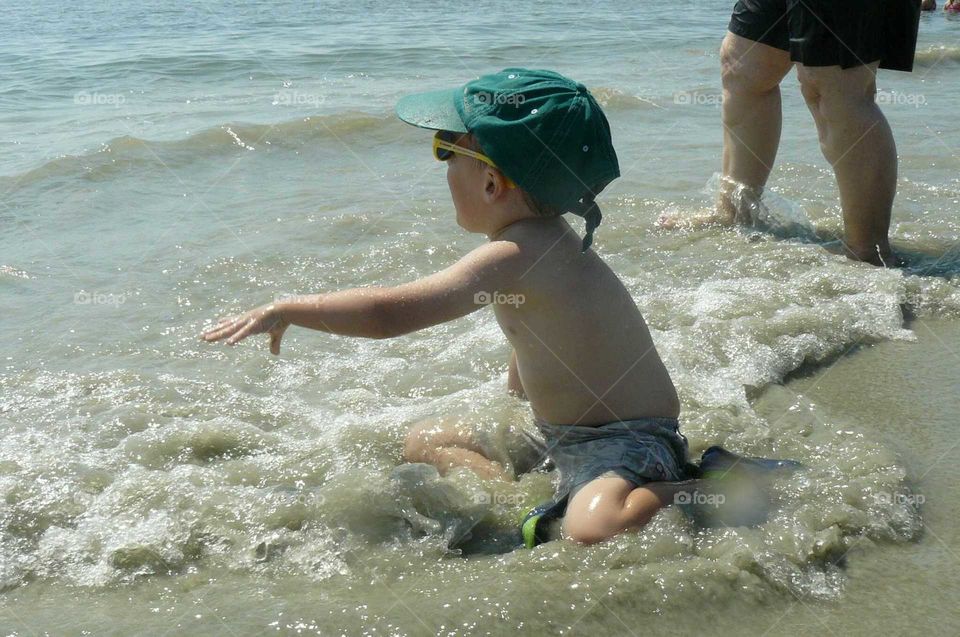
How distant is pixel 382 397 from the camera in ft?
12.1

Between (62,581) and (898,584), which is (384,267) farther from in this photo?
(898,584)

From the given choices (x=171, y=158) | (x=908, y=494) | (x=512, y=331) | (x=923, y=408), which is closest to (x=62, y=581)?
(x=512, y=331)

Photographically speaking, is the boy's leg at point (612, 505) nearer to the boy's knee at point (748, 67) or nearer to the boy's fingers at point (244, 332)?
the boy's fingers at point (244, 332)

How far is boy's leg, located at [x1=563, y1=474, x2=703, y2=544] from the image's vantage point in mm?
2566

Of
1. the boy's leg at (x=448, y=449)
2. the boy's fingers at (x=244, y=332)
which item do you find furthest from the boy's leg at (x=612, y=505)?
the boy's fingers at (x=244, y=332)

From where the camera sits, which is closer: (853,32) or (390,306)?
(390,306)

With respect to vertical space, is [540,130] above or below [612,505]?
above

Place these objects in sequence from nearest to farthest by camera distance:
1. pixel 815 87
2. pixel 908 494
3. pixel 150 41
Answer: pixel 908 494, pixel 815 87, pixel 150 41

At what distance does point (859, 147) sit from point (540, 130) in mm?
2299

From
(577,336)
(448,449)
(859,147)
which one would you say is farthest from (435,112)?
(859,147)

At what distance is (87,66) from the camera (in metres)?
10.9

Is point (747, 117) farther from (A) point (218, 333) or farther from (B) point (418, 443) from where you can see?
(A) point (218, 333)

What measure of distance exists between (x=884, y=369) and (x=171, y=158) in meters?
5.16

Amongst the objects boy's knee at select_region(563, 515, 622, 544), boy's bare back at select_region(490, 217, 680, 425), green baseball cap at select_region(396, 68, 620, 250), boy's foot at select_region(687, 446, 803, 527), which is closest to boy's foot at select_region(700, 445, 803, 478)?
boy's foot at select_region(687, 446, 803, 527)
